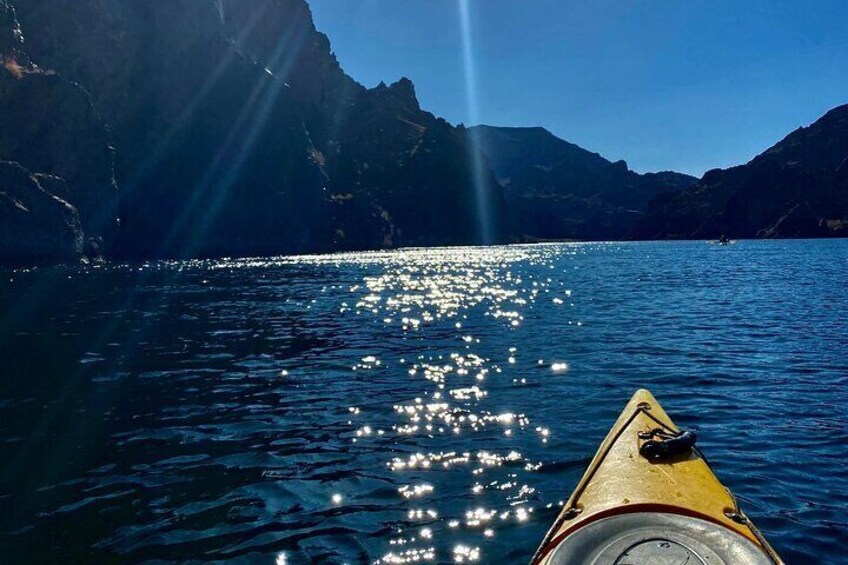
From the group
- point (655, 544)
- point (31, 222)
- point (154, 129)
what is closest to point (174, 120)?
point (154, 129)

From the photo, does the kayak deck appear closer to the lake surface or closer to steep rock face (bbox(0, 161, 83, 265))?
the lake surface

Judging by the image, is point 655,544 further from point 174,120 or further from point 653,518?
point 174,120

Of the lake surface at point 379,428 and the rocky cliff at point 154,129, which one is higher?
the rocky cliff at point 154,129

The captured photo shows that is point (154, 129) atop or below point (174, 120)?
below

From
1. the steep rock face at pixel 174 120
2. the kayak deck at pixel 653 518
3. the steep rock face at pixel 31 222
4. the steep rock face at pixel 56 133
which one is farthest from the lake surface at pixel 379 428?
the steep rock face at pixel 174 120

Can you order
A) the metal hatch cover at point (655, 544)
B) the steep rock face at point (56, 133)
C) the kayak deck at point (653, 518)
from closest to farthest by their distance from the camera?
1. the metal hatch cover at point (655, 544)
2. the kayak deck at point (653, 518)
3. the steep rock face at point (56, 133)

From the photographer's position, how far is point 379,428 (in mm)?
13828

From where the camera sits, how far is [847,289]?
1693 inches

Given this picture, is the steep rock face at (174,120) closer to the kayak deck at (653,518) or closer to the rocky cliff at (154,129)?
the rocky cliff at (154,129)

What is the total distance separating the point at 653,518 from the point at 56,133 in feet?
477

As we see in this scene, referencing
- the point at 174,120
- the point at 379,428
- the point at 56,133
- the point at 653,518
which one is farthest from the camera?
the point at 174,120

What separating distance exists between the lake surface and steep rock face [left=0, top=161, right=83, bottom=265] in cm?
8166

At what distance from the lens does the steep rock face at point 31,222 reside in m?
97.3

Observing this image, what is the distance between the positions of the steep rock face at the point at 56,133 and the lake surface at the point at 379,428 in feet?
344
